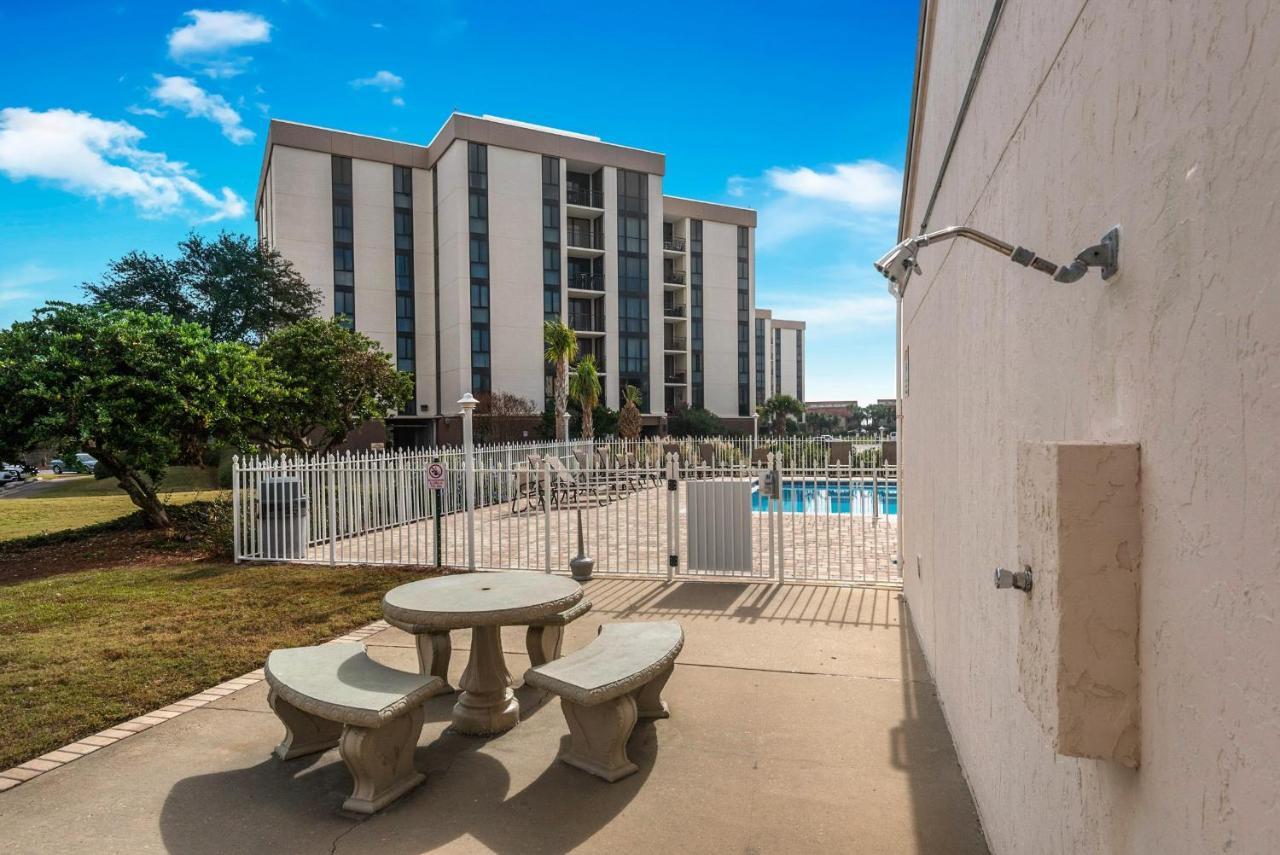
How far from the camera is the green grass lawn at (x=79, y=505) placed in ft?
53.0

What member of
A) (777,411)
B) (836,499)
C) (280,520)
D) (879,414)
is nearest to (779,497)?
(280,520)

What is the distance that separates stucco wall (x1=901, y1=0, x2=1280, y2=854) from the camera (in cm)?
112

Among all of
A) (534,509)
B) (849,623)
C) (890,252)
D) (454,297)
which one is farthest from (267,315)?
(890,252)

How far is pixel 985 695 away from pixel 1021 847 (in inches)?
28.6

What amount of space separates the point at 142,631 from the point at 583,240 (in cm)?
4053

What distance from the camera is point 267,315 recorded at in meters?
37.1

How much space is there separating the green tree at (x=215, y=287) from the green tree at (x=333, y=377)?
1678 centimetres

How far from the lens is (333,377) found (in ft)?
68.7

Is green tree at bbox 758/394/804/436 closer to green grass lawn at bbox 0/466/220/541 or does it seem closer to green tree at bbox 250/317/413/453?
green grass lawn at bbox 0/466/220/541

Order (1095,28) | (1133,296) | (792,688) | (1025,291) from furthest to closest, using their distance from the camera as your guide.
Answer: (792,688), (1025,291), (1095,28), (1133,296)

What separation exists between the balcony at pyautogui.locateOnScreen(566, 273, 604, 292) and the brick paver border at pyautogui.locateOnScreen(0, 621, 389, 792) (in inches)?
1599

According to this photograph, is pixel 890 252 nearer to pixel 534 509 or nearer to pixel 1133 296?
pixel 1133 296

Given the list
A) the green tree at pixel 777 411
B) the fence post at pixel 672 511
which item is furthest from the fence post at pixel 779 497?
the green tree at pixel 777 411

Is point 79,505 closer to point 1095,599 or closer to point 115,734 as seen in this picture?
point 115,734
